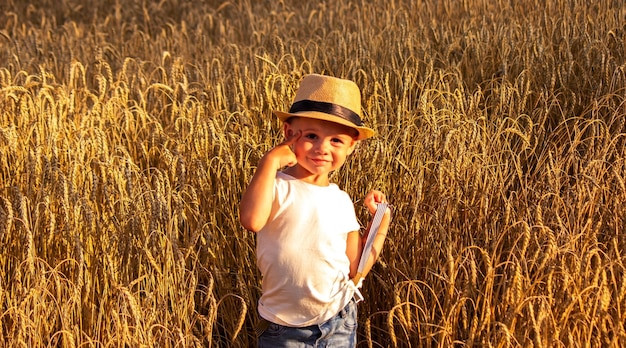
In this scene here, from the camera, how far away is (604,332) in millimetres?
2439

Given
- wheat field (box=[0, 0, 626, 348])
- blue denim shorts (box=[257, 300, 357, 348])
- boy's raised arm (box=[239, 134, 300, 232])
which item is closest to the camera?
boy's raised arm (box=[239, 134, 300, 232])

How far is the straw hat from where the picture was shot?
7.12 ft

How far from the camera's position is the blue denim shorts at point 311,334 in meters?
2.24

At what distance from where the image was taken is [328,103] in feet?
7.18

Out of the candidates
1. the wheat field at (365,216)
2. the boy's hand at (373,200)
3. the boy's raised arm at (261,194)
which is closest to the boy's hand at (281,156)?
the boy's raised arm at (261,194)

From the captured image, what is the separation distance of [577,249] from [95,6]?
569cm

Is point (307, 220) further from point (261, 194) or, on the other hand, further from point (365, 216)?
point (365, 216)

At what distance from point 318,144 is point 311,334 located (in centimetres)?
45

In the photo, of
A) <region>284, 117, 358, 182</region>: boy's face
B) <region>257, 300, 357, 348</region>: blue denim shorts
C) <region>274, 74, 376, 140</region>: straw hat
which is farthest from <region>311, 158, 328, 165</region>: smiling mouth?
<region>257, 300, 357, 348</region>: blue denim shorts

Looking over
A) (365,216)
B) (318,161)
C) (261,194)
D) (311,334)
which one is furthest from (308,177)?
(365,216)

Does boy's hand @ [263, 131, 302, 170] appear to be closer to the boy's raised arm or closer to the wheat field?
the boy's raised arm

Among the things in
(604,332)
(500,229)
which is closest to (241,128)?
(500,229)

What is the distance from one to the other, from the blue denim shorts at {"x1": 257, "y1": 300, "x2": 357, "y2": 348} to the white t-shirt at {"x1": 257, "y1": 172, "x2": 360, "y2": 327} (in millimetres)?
20

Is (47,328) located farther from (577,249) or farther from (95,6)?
(95,6)
